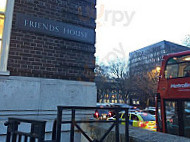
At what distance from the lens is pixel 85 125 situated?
4.95 meters

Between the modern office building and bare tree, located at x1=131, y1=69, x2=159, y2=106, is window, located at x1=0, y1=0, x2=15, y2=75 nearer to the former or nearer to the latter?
bare tree, located at x1=131, y1=69, x2=159, y2=106

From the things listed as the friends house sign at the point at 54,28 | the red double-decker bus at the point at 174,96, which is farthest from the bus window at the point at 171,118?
the friends house sign at the point at 54,28

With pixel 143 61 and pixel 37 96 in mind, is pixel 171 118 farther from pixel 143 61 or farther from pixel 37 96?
pixel 143 61

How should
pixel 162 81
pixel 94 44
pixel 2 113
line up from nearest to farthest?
pixel 2 113, pixel 94 44, pixel 162 81

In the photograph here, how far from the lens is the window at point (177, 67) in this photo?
823 cm

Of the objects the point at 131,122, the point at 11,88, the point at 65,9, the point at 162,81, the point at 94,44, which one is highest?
the point at 65,9

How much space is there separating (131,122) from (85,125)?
7.12m

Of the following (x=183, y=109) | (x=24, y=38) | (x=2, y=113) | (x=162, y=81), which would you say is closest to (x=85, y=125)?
(x=2, y=113)

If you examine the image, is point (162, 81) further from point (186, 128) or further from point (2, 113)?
point (2, 113)

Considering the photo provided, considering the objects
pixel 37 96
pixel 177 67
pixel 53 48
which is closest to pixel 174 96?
pixel 177 67

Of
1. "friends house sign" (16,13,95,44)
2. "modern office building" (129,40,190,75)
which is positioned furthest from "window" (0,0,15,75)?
"modern office building" (129,40,190,75)

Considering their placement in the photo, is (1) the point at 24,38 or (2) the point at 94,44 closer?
(1) the point at 24,38

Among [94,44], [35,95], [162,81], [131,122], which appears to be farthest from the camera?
[131,122]

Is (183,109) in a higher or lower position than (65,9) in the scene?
lower
